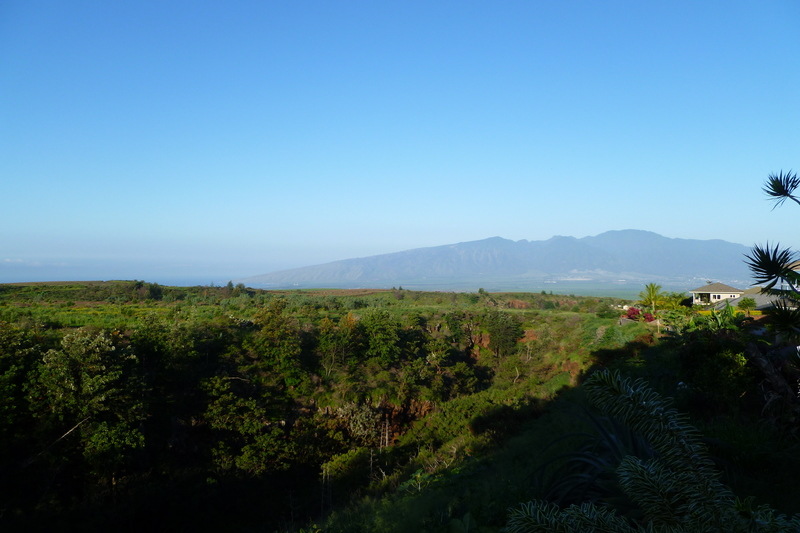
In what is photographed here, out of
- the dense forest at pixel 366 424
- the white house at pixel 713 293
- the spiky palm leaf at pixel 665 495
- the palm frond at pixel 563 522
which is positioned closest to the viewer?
the spiky palm leaf at pixel 665 495

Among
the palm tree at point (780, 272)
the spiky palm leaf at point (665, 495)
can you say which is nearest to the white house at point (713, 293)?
the palm tree at point (780, 272)

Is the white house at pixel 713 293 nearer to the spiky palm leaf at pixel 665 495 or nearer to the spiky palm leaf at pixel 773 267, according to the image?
the spiky palm leaf at pixel 773 267

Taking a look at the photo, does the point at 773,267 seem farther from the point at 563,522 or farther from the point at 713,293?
the point at 713,293

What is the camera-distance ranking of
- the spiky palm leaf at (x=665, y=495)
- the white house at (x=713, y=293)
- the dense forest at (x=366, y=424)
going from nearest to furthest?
1. the spiky palm leaf at (x=665, y=495)
2. the dense forest at (x=366, y=424)
3. the white house at (x=713, y=293)

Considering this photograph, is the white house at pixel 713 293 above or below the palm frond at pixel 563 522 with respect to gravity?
below

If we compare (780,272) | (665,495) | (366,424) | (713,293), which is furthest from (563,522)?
(713,293)

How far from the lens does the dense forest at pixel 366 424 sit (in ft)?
16.9

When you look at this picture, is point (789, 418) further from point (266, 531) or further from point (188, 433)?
point (188, 433)

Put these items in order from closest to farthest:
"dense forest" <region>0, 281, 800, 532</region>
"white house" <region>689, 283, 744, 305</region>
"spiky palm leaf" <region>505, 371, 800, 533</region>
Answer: "spiky palm leaf" <region>505, 371, 800, 533</region> < "dense forest" <region>0, 281, 800, 532</region> < "white house" <region>689, 283, 744, 305</region>

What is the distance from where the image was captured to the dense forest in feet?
16.9

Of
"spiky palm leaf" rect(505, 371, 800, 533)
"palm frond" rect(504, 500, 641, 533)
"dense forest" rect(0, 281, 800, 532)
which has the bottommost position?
"dense forest" rect(0, 281, 800, 532)

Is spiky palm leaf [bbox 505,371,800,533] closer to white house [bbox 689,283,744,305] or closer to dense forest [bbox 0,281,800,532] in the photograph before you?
dense forest [bbox 0,281,800,532]

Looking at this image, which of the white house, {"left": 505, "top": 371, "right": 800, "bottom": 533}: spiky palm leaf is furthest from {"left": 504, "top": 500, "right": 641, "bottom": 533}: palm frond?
the white house

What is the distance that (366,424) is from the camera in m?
18.1
